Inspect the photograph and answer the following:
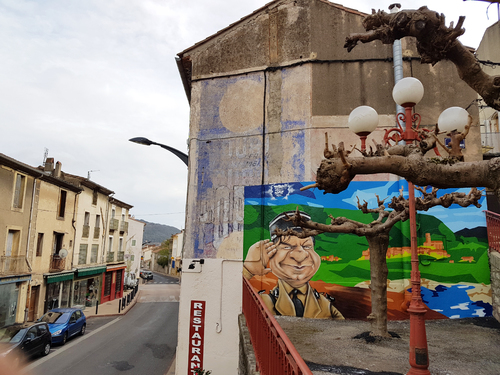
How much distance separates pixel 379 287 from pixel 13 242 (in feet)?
66.6

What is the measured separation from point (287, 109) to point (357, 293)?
225 inches

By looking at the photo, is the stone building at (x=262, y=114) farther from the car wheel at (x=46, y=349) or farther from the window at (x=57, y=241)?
the window at (x=57, y=241)

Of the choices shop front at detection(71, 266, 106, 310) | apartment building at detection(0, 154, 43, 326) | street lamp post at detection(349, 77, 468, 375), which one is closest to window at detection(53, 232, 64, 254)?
shop front at detection(71, 266, 106, 310)

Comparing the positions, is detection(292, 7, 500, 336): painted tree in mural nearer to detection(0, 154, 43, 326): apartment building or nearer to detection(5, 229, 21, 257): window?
detection(0, 154, 43, 326): apartment building

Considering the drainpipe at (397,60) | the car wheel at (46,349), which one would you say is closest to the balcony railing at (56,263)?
the car wheel at (46,349)

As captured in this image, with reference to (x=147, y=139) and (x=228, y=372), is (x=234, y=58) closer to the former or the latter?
(x=147, y=139)

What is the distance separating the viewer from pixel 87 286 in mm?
29016

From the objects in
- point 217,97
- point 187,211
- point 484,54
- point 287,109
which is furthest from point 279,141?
point 484,54

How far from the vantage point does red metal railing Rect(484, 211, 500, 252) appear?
8962 mm

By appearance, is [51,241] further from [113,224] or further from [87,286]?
[113,224]

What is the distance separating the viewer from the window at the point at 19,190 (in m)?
20.0

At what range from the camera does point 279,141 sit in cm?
1093

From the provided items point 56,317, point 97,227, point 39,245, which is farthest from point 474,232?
point 97,227

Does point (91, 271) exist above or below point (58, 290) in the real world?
above
